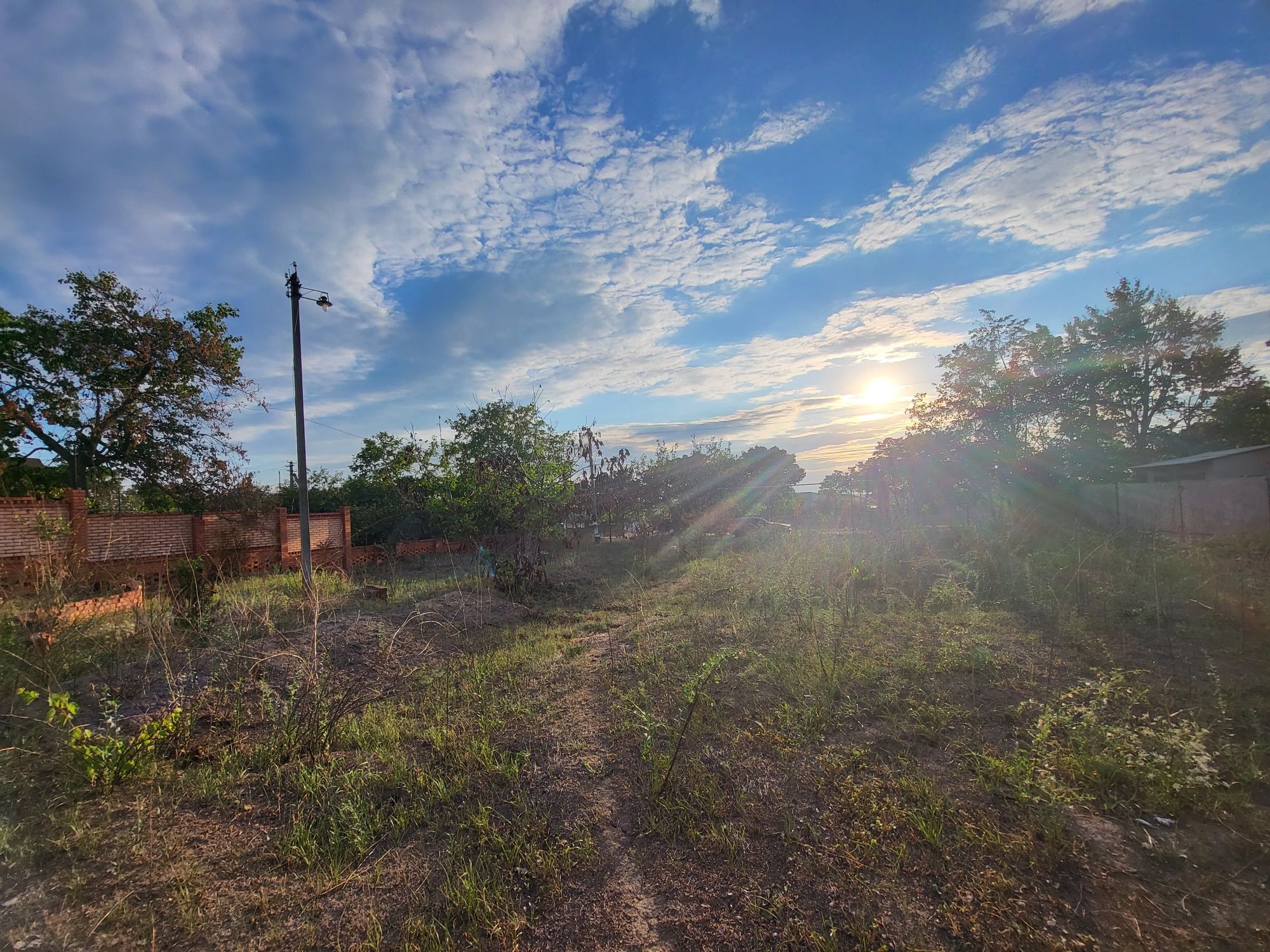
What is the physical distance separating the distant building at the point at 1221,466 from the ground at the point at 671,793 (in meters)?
11.6

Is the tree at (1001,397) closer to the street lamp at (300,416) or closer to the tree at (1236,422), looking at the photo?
the tree at (1236,422)

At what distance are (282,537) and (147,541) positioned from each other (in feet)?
8.18

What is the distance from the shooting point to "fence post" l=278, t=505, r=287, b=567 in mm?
11766

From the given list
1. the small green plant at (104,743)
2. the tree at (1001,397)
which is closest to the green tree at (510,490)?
the small green plant at (104,743)

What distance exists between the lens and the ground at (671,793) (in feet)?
5.79

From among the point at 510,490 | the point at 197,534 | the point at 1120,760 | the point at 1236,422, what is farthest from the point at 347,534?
the point at 1236,422

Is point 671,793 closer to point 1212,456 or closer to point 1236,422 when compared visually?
point 1212,456

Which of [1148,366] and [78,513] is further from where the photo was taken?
[1148,366]

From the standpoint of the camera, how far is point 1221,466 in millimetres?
12656

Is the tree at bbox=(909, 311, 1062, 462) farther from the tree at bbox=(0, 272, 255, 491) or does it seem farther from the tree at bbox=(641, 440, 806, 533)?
the tree at bbox=(0, 272, 255, 491)

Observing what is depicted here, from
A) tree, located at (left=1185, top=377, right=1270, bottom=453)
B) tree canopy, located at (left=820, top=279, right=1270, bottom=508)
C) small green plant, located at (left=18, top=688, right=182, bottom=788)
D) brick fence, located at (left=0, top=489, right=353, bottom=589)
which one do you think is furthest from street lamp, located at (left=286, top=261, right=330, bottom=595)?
tree, located at (left=1185, top=377, right=1270, bottom=453)

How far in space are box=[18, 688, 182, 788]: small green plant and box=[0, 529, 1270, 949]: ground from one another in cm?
5

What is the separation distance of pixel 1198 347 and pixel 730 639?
2435 cm

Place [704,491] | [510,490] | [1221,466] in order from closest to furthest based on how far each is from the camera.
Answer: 1. [510,490]
2. [1221,466]
3. [704,491]
